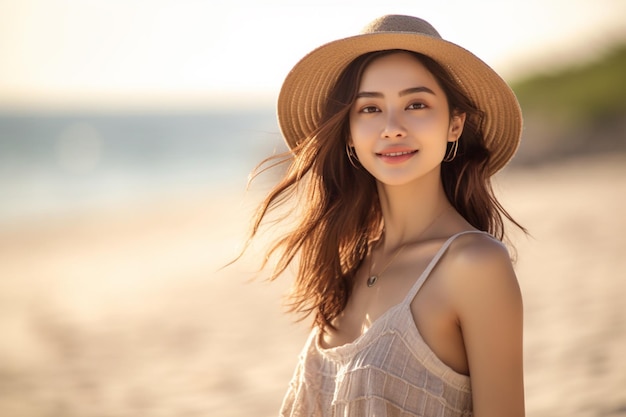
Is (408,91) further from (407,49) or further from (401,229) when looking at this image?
(401,229)

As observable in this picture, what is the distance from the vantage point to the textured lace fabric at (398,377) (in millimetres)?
2381

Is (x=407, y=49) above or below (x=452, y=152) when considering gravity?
above

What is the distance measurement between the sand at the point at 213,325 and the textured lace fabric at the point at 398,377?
1024 millimetres

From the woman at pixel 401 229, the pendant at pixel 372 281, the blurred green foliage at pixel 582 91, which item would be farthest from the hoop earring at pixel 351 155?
the blurred green foliage at pixel 582 91

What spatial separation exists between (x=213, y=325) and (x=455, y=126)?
15.5 ft

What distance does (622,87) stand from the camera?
780 inches

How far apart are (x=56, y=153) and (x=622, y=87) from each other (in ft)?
118

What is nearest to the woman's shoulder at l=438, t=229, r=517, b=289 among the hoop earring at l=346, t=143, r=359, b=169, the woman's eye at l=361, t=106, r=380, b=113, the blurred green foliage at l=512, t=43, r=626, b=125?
the woman's eye at l=361, t=106, r=380, b=113

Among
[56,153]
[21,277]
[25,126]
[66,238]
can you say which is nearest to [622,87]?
[66,238]

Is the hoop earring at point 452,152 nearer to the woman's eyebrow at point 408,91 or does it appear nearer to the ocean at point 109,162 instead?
the woman's eyebrow at point 408,91

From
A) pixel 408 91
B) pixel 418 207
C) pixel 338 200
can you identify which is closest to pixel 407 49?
pixel 408 91

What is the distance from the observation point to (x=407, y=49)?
2.60m

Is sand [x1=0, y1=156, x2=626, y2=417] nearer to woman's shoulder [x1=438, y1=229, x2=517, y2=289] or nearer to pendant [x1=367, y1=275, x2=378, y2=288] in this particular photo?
pendant [x1=367, y1=275, x2=378, y2=288]

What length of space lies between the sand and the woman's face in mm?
874
